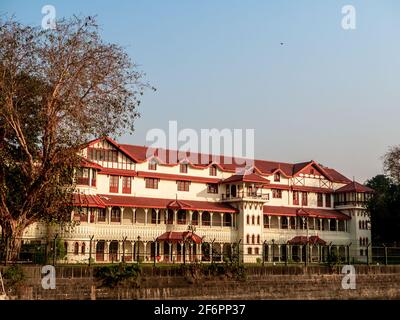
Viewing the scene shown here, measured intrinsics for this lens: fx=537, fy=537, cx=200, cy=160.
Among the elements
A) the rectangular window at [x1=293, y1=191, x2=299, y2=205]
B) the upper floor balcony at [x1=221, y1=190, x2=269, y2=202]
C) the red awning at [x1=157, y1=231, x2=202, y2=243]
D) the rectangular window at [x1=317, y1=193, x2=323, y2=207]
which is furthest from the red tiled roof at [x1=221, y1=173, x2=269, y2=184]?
the rectangular window at [x1=317, y1=193, x2=323, y2=207]

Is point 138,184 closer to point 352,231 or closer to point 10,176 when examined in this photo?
point 10,176

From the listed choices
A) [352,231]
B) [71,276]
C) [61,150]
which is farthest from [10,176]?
[352,231]

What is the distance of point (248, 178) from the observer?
5228cm

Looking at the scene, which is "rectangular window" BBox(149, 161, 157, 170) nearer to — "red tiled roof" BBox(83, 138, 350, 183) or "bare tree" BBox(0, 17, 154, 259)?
"red tiled roof" BBox(83, 138, 350, 183)

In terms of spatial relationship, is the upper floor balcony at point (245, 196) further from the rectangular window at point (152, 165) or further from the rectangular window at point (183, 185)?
the rectangular window at point (152, 165)

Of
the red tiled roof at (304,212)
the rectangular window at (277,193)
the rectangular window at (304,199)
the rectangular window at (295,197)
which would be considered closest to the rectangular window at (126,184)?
the red tiled roof at (304,212)

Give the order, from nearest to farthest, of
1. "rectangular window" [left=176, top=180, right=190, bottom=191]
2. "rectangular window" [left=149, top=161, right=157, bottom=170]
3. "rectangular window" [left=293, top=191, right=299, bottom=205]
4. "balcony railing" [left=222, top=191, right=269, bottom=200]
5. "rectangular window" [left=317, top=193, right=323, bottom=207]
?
"rectangular window" [left=149, top=161, right=157, bottom=170], "rectangular window" [left=176, top=180, right=190, bottom=191], "balcony railing" [left=222, top=191, right=269, bottom=200], "rectangular window" [left=293, top=191, right=299, bottom=205], "rectangular window" [left=317, top=193, right=323, bottom=207]

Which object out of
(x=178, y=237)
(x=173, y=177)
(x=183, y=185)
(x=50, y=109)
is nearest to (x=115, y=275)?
(x=50, y=109)

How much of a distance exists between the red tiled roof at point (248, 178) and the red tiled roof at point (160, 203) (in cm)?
267

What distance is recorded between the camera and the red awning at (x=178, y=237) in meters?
45.6

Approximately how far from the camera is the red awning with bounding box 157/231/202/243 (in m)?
45.6

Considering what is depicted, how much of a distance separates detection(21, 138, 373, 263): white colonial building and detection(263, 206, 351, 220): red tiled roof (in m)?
0.11

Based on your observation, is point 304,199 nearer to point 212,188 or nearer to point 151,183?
point 212,188

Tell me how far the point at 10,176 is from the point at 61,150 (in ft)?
13.1
